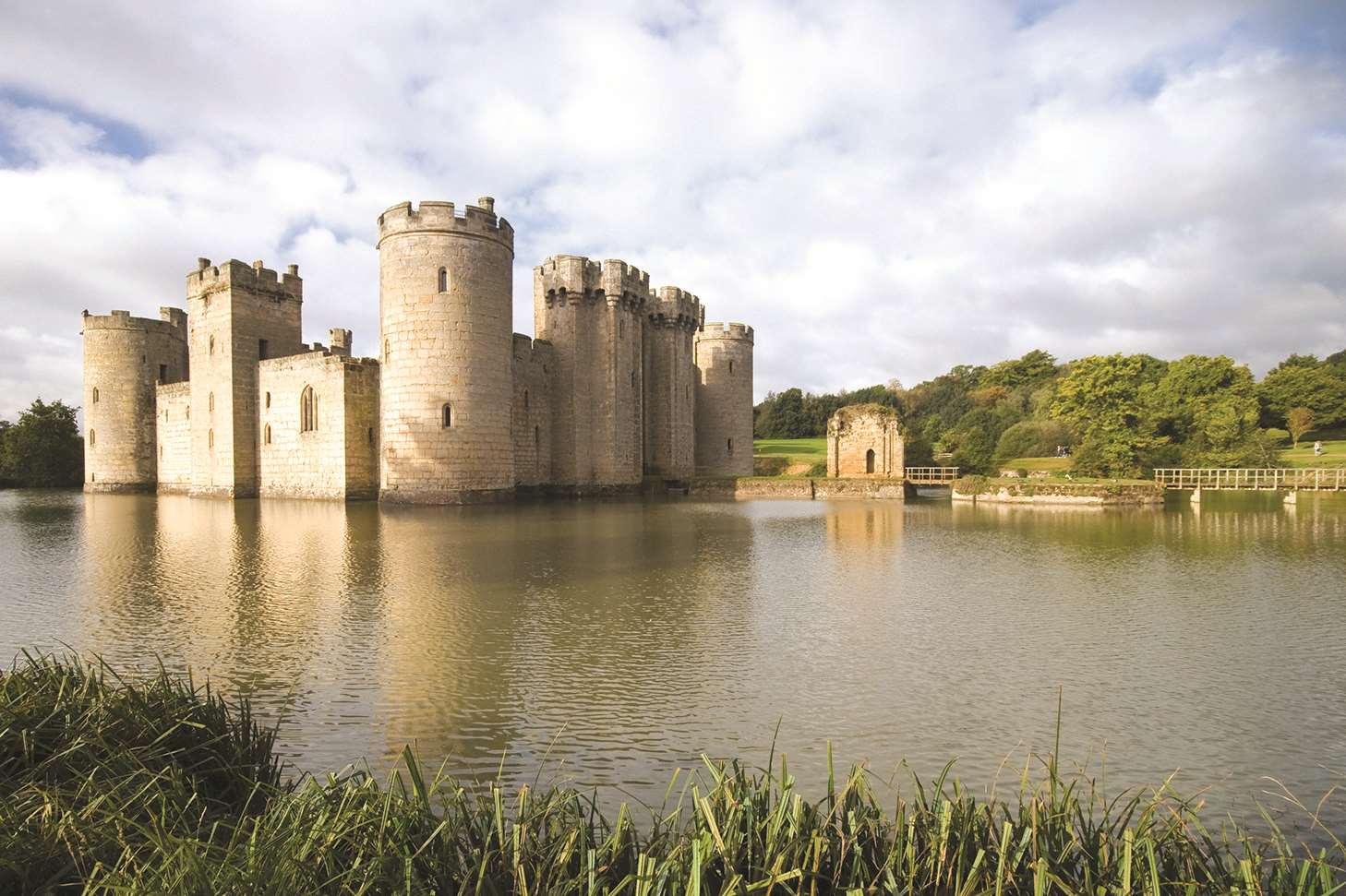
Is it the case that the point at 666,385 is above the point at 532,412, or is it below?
above

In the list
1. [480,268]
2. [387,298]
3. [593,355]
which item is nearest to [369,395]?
[387,298]

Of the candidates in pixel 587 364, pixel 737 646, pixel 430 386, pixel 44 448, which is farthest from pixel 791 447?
pixel 737 646

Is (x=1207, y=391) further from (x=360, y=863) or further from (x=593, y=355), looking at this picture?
(x=360, y=863)

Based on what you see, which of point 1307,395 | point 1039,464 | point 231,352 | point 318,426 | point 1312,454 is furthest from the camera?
point 1307,395

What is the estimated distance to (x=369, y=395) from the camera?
26188 millimetres

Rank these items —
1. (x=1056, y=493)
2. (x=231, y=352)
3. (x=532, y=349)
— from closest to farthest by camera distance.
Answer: (x=1056, y=493)
(x=231, y=352)
(x=532, y=349)

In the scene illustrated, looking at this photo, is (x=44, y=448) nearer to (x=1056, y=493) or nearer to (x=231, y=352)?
(x=231, y=352)

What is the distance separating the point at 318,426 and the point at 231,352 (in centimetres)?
528

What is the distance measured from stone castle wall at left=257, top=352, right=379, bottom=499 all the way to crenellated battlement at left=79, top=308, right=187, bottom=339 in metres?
10.5

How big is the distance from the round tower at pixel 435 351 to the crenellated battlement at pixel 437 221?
29 millimetres

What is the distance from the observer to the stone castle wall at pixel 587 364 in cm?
2992

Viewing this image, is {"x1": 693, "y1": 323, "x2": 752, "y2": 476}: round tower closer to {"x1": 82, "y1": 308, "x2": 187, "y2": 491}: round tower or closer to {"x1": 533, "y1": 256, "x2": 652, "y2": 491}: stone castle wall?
{"x1": 533, "y1": 256, "x2": 652, "y2": 491}: stone castle wall

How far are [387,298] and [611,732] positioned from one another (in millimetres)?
21608

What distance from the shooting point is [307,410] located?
2680 centimetres
